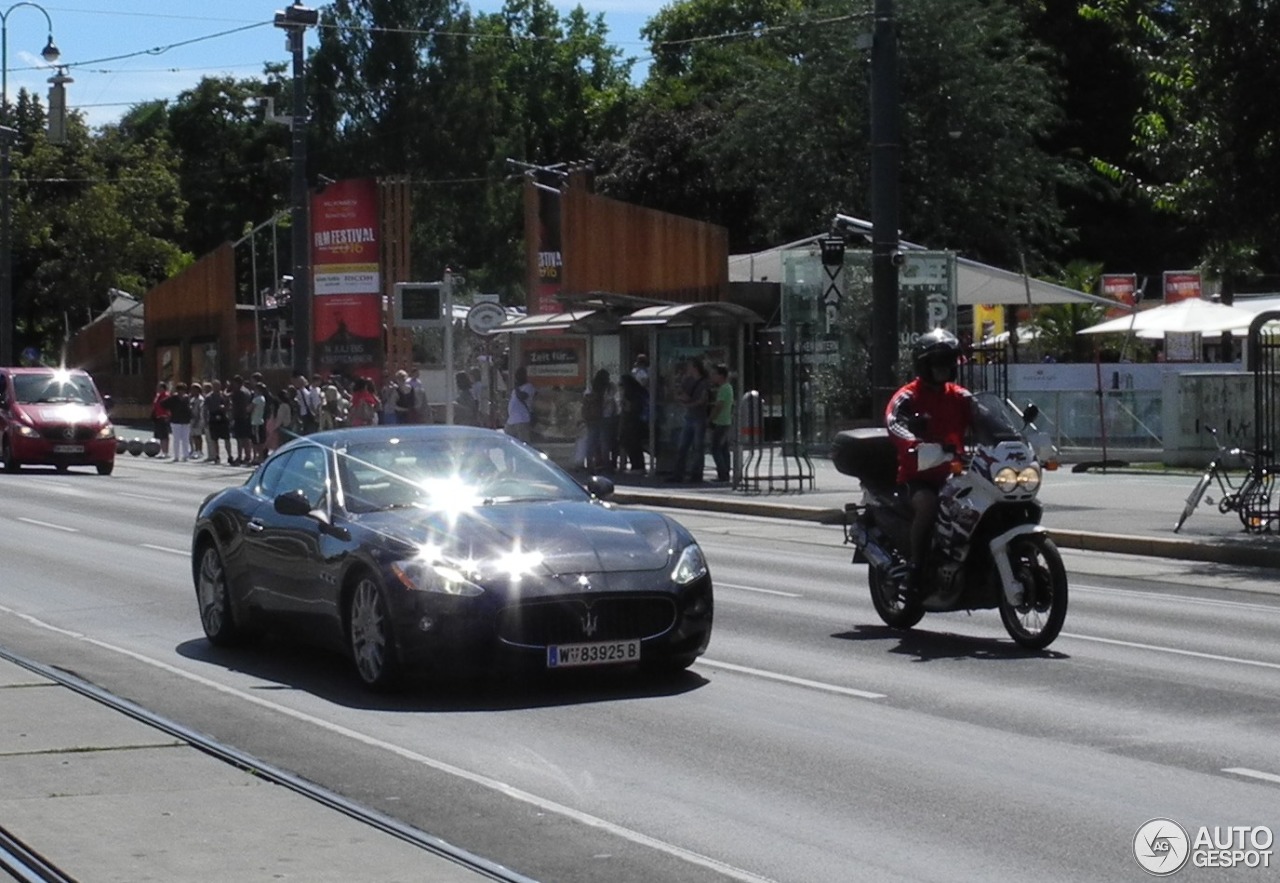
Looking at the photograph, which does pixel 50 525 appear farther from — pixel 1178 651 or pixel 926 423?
pixel 1178 651

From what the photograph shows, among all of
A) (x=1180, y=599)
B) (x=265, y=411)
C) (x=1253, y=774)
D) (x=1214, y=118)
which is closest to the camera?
(x=1253, y=774)

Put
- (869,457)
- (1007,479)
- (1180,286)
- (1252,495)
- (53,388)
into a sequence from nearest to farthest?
(1007,479), (869,457), (1252,495), (53,388), (1180,286)

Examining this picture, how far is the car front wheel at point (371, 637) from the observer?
1015cm

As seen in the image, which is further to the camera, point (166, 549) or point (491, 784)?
point (166, 549)

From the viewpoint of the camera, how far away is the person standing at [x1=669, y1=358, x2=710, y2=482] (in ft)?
92.9

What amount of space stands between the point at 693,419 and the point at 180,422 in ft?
65.1

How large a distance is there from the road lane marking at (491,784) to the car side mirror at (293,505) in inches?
39.8

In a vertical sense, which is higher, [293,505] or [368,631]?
[293,505]

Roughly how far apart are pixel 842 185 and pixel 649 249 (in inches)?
537

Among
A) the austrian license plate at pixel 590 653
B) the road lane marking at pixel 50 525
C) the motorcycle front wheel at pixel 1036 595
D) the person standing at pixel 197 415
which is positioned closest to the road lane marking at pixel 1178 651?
the motorcycle front wheel at pixel 1036 595

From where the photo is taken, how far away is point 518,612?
9.89m

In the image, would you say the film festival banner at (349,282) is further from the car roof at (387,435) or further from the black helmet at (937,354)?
the black helmet at (937,354)

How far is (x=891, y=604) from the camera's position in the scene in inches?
509

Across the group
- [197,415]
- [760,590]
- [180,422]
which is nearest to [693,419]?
[760,590]
